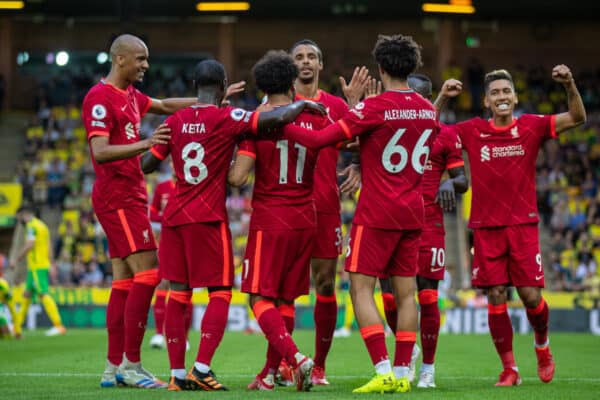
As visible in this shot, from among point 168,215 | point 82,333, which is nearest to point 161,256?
A: point 168,215

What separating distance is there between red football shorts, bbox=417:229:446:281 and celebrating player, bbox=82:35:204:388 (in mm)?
2293

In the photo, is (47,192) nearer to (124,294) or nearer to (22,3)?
(22,3)

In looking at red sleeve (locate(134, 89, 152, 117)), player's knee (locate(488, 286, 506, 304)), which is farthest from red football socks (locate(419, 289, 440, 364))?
red sleeve (locate(134, 89, 152, 117))

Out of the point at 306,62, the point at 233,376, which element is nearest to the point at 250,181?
the point at 233,376

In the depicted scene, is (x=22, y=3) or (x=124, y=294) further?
(x=22, y=3)

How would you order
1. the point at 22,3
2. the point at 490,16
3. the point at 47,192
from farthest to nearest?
the point at 490,16, the point at 22,3, the point at 47,192

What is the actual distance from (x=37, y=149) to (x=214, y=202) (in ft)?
78.3

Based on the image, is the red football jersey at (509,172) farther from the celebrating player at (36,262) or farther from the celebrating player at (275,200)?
the celebrating player at (36,262)

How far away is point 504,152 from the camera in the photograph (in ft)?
29.3

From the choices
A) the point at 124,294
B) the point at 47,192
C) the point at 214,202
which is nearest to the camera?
the point at 214,202

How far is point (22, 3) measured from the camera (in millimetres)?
29891

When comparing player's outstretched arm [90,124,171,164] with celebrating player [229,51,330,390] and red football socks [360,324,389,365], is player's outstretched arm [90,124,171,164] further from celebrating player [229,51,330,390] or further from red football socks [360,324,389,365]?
red football socks [360,324,389,365]

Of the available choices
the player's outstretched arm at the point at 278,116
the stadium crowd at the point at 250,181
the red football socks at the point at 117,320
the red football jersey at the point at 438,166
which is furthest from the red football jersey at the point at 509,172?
the stadium crowd at the point at 250,181

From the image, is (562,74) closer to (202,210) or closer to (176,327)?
(202,210)
